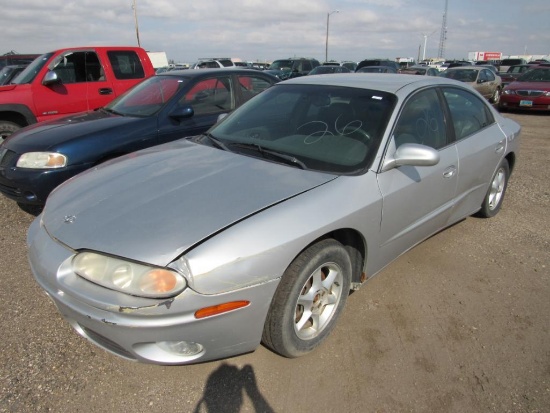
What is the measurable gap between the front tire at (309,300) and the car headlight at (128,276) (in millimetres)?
570

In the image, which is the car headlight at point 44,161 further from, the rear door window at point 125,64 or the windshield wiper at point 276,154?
the rear door window at point 125,64

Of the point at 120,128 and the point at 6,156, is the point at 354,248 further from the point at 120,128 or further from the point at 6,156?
the point at 6,156

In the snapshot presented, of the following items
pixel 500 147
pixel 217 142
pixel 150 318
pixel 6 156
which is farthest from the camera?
pixel 6 156

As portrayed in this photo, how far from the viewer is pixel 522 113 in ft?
42.9

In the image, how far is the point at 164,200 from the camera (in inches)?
86.4

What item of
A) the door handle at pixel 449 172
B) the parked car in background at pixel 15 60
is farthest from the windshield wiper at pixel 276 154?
the parked car in background at pixel 15 60

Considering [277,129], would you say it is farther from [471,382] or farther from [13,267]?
[13,267]

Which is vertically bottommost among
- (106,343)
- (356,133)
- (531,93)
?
(106,343)

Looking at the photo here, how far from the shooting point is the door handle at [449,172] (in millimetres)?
3049

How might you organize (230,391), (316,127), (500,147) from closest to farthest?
(230,391) < (316,127) < (500,147)

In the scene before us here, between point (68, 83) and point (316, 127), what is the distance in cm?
527

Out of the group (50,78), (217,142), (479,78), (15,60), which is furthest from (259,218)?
(479,78)

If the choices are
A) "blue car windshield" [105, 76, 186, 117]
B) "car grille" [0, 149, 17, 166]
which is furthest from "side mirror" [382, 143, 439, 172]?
"car grille" [0, 149, 17, 166]

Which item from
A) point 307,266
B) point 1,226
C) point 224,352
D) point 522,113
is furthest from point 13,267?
point 522,113
